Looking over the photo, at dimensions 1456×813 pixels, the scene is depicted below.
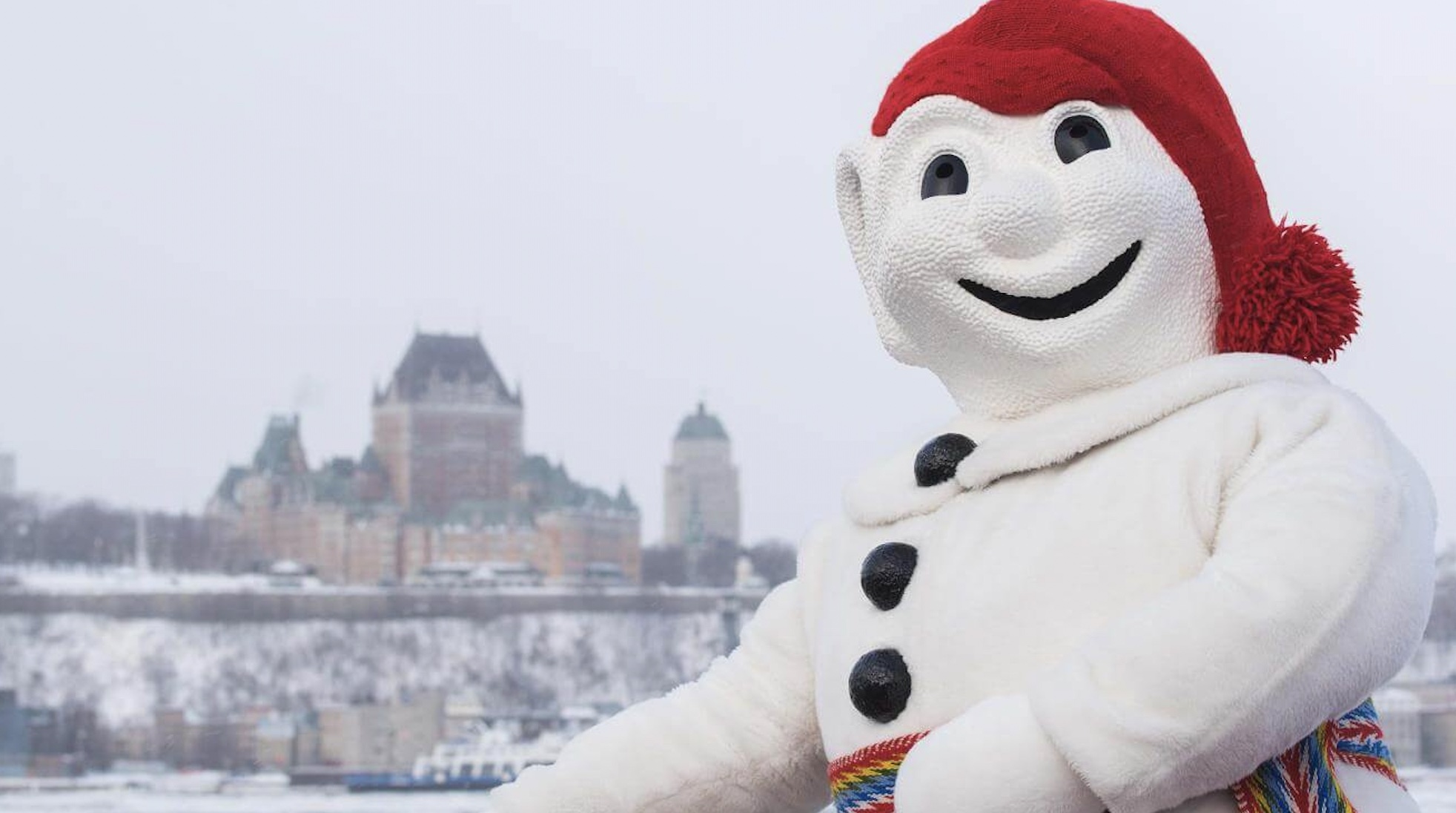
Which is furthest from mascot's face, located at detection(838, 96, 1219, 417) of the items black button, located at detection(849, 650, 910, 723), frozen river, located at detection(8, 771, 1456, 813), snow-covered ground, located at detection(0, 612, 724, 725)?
snow-covered ground, located at detection(0, 612, 724, 725)

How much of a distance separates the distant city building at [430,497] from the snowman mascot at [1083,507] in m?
30.2

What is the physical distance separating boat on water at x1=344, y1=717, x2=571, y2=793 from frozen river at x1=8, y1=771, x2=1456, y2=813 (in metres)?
0.27

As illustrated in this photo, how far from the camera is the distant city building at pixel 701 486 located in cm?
A: 3438

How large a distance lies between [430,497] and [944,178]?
3246 centimetres

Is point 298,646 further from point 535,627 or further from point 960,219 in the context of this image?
point 960,219

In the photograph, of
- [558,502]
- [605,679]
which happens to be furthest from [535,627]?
[558,502]

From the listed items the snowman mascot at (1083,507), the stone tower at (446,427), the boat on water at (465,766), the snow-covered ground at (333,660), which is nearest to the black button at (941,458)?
the snowman mascot at (1083,507)

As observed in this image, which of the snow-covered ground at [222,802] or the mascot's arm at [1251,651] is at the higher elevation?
the mascot's arm at [1251,651]

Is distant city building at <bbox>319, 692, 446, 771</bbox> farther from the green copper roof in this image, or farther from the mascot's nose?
the mascot's nose

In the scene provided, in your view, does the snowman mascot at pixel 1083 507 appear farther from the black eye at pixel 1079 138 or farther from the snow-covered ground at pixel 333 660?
the snow-covered ground at pixel 333 660

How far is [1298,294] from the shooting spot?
880 millimetres

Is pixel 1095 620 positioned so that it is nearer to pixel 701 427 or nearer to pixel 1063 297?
pixel 1063 297

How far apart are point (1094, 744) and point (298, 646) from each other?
90.6ft

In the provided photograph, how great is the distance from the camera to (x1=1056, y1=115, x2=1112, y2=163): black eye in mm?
Answer: 893
